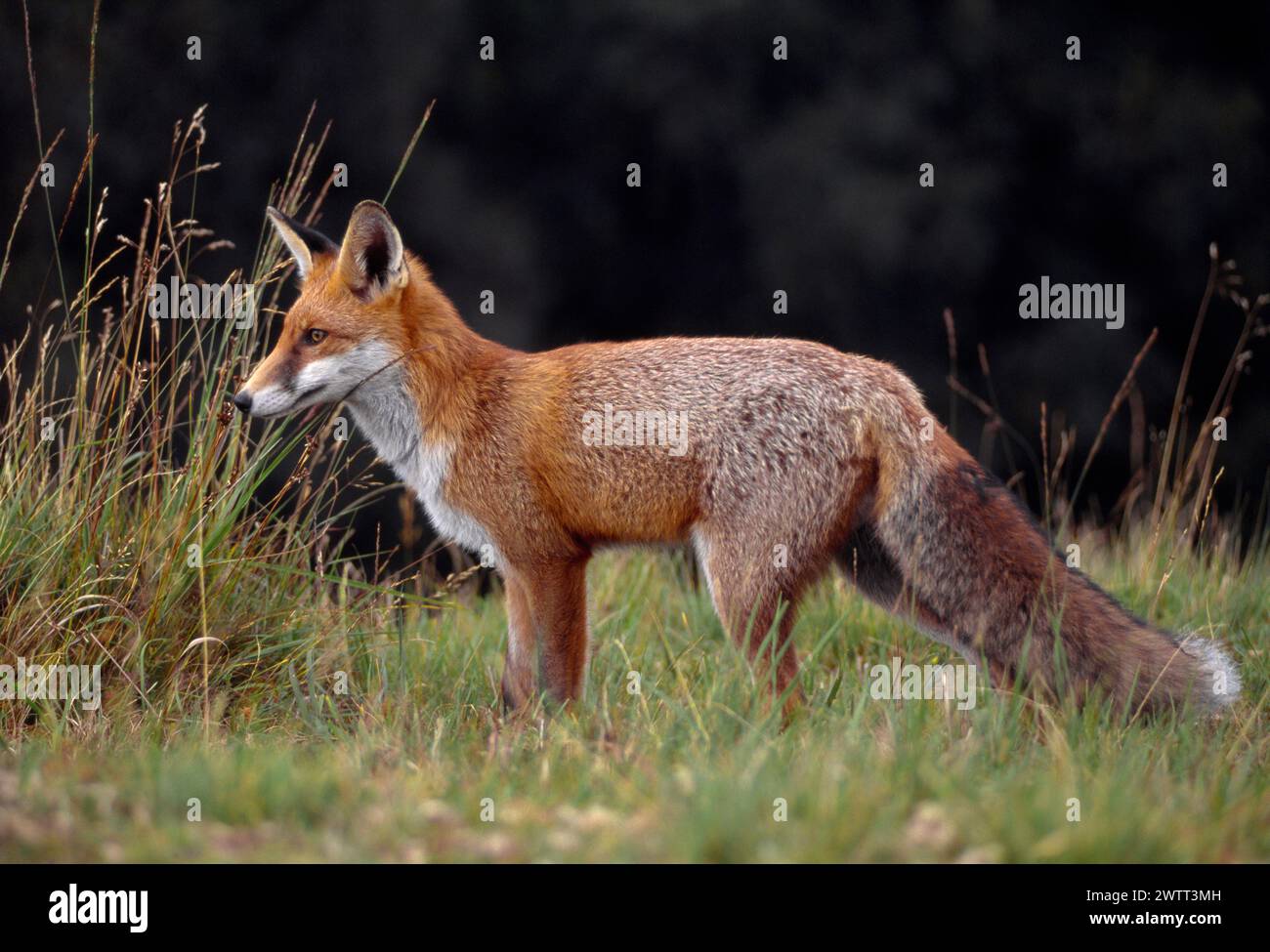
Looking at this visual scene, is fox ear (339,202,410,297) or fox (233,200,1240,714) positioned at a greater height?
fox ear (339,202,410,297)

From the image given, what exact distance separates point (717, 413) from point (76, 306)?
2.44 meters

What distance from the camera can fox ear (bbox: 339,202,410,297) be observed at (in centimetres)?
480

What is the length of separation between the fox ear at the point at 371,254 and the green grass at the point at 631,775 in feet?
4.24

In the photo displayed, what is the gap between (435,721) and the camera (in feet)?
14.3

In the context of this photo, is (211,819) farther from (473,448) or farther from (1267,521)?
(1267,521)

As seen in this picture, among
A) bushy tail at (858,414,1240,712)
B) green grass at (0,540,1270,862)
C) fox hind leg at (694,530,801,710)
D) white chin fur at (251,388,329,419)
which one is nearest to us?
green grass at (0,540,1270,862)

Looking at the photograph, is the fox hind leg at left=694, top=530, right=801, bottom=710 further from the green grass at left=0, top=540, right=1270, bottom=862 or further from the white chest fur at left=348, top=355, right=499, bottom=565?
the white chest fur at left=348, top=355, right=499, bottom=565

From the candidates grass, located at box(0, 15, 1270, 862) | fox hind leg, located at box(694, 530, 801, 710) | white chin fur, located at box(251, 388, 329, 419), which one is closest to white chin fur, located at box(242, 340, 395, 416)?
white chin fur, located at box(251, 388, 329, 419)

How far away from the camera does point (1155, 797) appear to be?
320 centimetres

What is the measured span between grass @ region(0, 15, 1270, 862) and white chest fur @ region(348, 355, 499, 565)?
0.68 ft

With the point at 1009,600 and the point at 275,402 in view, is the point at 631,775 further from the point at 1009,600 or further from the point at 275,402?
the point at 275,402

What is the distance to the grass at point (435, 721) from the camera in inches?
114

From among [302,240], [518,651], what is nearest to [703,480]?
[518,651]
